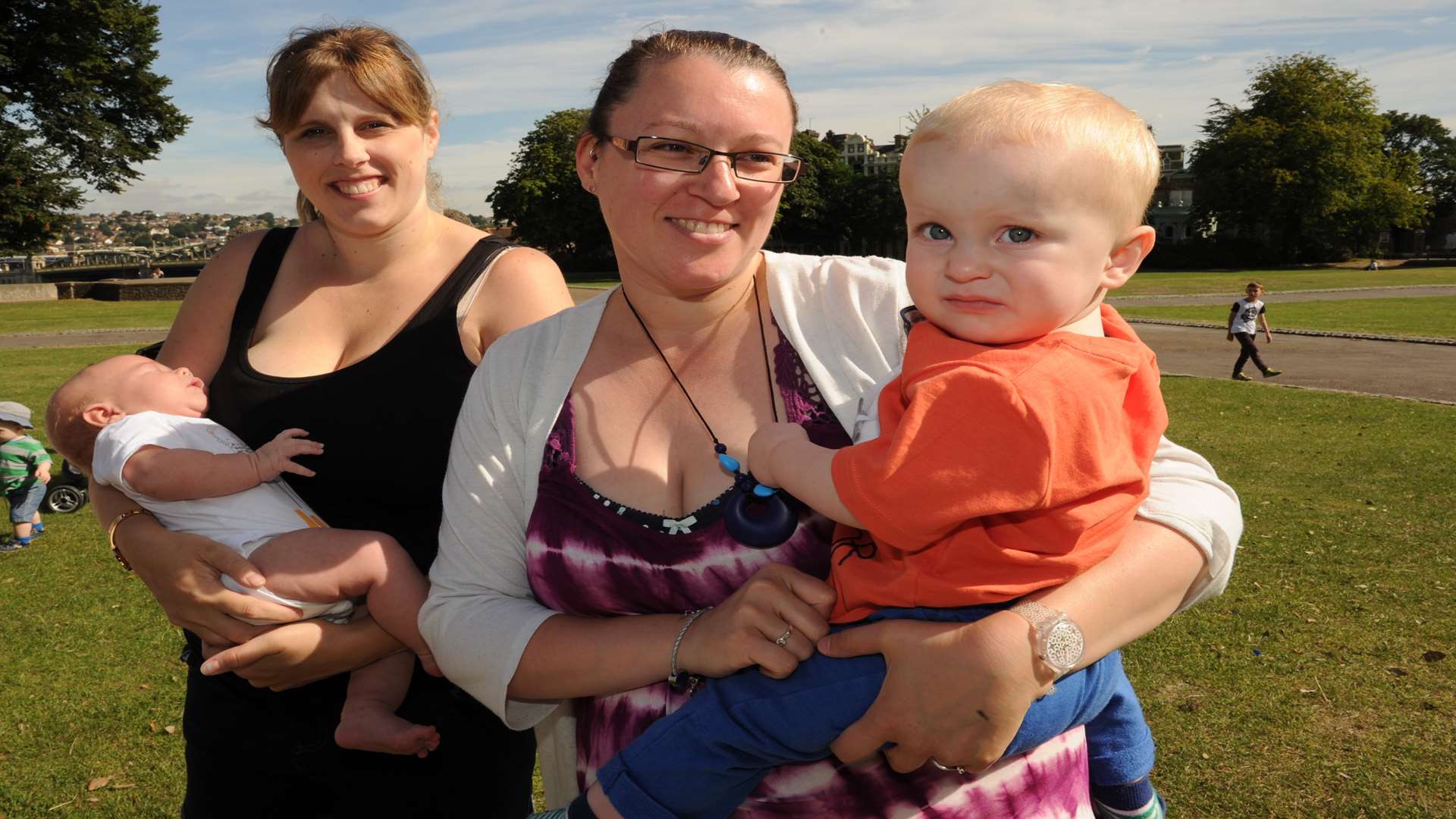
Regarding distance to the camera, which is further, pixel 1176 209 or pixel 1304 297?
pixel 1176 209

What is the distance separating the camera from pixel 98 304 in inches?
1631

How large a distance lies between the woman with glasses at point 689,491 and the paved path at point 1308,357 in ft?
50.1

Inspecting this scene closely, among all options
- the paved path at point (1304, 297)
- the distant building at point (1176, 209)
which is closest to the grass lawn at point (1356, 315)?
the paved path at point (1304, 297)

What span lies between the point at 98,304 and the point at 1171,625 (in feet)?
148

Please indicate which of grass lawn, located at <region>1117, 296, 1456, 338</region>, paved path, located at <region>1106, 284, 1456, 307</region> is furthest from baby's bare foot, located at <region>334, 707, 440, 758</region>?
paved path, located at <region>1106, 284, 1456, 307</region>

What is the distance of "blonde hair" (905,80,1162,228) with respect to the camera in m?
1.71

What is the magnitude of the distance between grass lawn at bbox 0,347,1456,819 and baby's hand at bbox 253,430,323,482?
287 cm

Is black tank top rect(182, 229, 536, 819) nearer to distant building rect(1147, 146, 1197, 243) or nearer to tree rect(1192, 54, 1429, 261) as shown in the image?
tree rect(1192, 54, 1429, 261)

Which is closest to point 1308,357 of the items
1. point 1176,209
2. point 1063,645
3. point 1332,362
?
point 1332,362

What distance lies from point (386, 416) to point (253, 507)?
19.1 inches

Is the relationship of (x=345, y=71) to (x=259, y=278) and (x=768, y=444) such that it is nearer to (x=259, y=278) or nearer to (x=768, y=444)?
(x=259, y=278)

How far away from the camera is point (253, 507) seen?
9.07 ft

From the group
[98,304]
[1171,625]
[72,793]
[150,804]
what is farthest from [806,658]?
[98,304]

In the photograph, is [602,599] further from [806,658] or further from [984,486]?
[984,486]
